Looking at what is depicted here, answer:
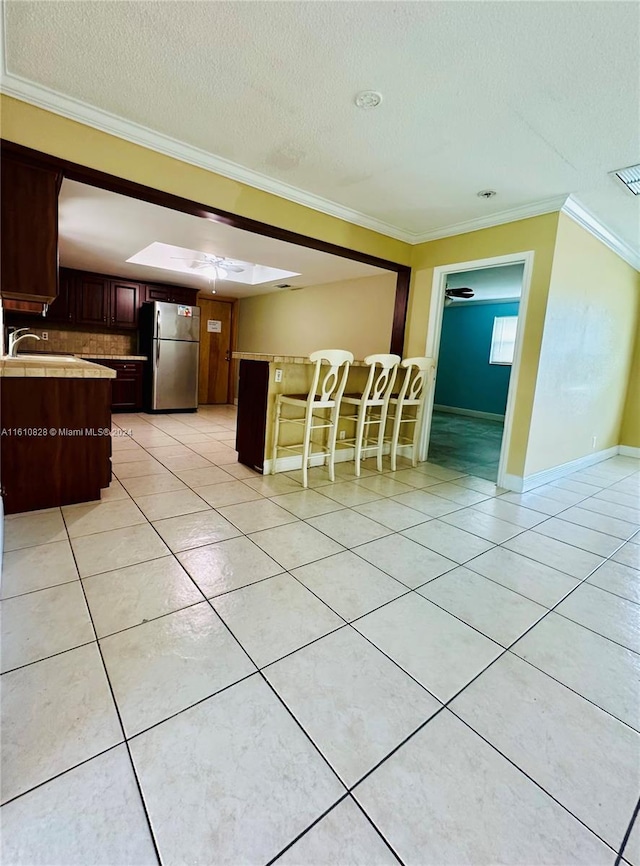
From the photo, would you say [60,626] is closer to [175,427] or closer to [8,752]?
[8,752]

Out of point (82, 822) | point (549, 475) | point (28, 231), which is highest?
point (28, 231)

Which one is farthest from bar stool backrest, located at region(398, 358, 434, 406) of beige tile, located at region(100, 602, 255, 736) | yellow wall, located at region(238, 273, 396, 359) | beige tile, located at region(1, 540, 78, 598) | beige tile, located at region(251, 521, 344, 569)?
beige tile, located at region(1, 540, 78, 598)

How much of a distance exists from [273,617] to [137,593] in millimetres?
638

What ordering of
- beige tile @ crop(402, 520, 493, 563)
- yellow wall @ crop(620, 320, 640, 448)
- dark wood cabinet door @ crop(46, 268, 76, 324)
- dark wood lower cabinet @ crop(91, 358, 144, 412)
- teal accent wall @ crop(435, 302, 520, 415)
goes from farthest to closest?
teal accent wall @ crop(435, 302, 520, 415) → dark wood lower cabinet @ crop(91, 358, 144, 412) → dark wood cabinet door @ crop(46, 268, 76, 324) → yellow wall @ crop(620, 320, 640, 448) → beige tile @ crop(402, 520, 493, 563)

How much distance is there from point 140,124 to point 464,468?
13.4ft

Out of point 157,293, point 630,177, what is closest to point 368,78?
point 630,177

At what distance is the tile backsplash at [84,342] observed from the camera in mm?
5984

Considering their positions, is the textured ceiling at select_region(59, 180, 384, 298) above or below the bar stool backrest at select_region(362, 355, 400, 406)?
above

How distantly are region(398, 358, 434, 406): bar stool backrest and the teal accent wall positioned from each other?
4.47 m

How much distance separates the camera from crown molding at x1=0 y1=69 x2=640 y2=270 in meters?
2.30

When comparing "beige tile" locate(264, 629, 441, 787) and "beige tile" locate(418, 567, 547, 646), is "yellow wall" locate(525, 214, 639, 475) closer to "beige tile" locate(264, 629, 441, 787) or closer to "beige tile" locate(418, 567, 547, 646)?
"beige tile" locate(418, 567, 547, 646)

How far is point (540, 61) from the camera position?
1.85m

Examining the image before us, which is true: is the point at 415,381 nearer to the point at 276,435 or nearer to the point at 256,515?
the point at 276,435

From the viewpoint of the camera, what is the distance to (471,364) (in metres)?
8.69
